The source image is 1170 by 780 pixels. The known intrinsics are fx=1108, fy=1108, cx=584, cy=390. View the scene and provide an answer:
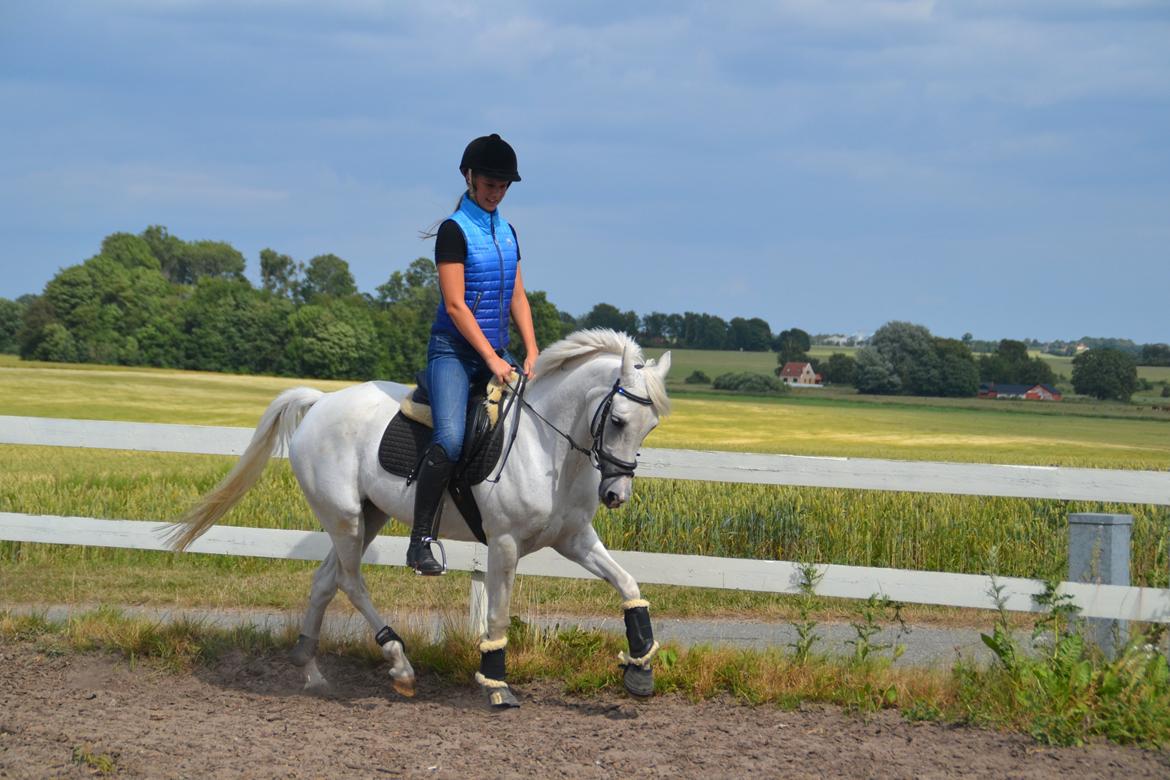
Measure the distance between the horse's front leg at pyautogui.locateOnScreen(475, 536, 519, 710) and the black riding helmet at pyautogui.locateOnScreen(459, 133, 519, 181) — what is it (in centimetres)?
194

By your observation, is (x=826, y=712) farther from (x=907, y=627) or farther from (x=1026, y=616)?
(x=1026, y=616)

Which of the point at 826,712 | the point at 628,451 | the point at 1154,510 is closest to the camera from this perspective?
the point at 628,451

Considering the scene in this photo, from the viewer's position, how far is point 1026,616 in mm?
8820

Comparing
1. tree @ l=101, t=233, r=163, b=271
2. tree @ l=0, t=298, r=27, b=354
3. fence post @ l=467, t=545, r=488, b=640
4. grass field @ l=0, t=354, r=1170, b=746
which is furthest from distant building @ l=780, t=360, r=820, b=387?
tree @ l=101, t=233, r=163, b=271

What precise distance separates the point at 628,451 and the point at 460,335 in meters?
1.29

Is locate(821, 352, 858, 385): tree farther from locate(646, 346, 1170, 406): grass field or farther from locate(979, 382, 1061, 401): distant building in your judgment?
locate(979, 382, 1061, 401): distant building

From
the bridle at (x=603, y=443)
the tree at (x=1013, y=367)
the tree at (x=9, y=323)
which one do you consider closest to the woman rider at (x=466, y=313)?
the bridle at (x=603, y=443)

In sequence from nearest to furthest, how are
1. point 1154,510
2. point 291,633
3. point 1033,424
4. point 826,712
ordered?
point 826,712, point 291,633, point 1154,510, point 1033,424

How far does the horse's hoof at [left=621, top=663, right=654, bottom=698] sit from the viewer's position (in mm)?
5664

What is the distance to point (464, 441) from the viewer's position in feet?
19.0

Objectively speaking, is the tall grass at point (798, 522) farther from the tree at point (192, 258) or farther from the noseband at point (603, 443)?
the tree at point (192, 258)

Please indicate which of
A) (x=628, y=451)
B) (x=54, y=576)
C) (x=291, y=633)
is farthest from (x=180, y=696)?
(x=54, y=576)

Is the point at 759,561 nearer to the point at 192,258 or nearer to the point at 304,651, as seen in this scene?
the point at 304,651

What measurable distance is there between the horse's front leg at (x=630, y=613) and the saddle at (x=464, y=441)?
1.88 feet
